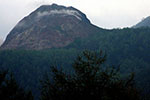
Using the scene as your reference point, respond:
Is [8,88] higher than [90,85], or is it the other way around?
[90,85]

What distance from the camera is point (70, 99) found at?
56.7ft

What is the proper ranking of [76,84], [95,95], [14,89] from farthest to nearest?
[14,89] < [76,84] < [95,95]

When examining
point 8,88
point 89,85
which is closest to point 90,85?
point 89,85

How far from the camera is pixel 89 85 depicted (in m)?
17.1

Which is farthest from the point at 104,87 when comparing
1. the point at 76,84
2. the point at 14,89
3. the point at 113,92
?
the point at 14,89

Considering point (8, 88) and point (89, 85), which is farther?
point (8, 88)

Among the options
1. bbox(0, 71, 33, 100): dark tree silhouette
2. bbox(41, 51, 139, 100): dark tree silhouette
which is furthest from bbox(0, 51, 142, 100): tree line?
bbox(0, 71, 33, 100): dark tree silhouette

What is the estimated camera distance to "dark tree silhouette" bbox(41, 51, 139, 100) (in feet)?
55.0

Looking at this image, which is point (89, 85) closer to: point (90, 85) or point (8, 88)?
point (90, 85)

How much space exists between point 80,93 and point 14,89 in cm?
1087

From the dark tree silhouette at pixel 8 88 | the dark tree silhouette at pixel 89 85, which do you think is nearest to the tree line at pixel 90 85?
the dark tree silhouette at pixel 89 85

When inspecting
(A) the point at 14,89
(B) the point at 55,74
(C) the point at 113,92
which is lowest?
(A) the point at 14,89

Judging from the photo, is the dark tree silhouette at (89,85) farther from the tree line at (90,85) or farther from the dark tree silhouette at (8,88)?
the dark tree silhouette at (8,88)

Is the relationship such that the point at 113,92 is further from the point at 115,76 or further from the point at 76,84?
the point at 76,84
